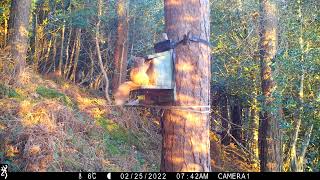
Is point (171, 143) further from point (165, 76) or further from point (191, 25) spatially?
point (191, 25)

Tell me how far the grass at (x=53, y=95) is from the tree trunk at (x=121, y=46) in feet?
6.40

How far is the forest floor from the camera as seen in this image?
5.85 meters

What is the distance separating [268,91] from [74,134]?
3.64 metres

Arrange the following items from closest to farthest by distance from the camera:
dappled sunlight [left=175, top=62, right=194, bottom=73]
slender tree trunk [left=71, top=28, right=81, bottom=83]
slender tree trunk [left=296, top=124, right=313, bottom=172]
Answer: dappled sunlight [left=175, top=62, right=194, bottom=73] < slender tree trunk [left=296, top=124, right=313, bottom=172] < slender tree trunk [left=71, top=28, right=81, bottom=83]

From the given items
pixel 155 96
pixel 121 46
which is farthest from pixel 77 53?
pixel 155 96

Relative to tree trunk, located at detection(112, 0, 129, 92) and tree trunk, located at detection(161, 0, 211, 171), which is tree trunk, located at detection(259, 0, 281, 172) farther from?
tree trunk, located at detection(112, 0, 129, 92)

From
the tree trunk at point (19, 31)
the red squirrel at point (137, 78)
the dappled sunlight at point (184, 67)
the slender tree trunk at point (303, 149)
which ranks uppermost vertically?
the tree trunk at point (19, 31)

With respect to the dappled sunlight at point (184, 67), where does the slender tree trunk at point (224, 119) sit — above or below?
below

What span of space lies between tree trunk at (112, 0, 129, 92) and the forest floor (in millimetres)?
801

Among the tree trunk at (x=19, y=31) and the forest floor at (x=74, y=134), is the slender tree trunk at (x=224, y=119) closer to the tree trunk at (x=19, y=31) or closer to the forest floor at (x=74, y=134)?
the forest floor at (x=74, y=134)

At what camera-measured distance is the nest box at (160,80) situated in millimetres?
4023

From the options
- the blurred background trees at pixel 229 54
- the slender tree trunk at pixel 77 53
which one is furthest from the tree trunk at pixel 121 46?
the slender tree trunk at pixel 77 53

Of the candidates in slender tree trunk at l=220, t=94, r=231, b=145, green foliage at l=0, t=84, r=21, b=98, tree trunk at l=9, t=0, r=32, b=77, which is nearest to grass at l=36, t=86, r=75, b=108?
tree trunk at l=9, t=0, r=32, b=77

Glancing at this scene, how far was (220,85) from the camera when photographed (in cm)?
929
